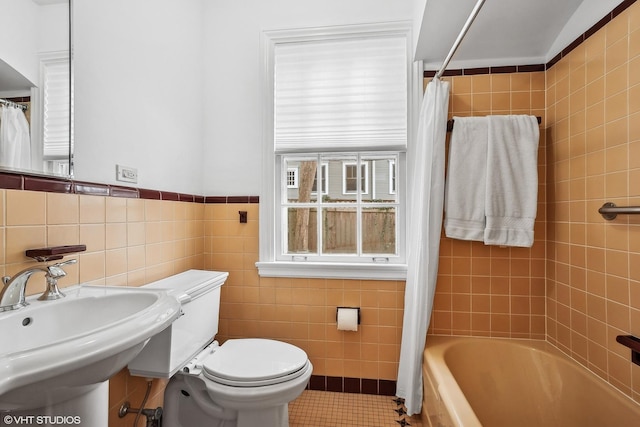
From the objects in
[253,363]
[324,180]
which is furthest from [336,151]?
[253,363]

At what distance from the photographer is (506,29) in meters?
1.52

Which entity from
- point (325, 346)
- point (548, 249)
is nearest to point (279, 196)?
point (325, 346)

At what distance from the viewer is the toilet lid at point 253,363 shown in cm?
125

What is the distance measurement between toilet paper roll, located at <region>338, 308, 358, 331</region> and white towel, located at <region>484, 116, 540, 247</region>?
2.71 feet

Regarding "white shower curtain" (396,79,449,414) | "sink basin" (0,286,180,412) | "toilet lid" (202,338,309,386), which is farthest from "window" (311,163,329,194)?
"sink basin" (0,286,180,412)

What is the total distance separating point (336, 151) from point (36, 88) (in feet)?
4.46

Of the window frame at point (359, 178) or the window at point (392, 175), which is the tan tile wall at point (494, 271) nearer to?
the window at point (392, 175)

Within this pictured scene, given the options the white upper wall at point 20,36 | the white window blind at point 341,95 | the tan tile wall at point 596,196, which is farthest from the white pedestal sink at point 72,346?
the tan tile wall at point 596,196

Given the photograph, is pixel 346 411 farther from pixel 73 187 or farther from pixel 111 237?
pixel 73 187

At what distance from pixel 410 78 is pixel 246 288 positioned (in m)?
1.62

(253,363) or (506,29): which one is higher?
(506,29)

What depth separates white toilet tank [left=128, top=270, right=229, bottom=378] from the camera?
1229 millimetres

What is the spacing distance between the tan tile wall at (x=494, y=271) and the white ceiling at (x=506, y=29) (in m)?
0.11

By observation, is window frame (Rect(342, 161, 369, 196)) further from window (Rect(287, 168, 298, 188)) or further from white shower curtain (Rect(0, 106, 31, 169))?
white shower curtain (Rect(0, 106, 31, 169))
